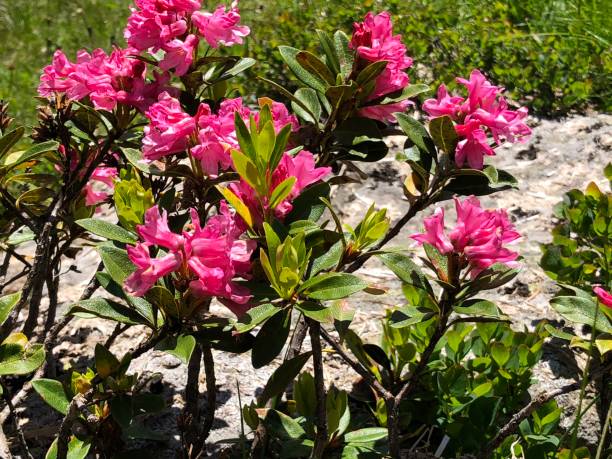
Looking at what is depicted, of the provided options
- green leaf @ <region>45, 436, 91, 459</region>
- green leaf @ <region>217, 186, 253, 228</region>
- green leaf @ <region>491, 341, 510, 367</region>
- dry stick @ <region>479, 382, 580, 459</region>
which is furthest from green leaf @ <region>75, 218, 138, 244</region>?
green leaf @ <region>491, 341, 510, 367</region>

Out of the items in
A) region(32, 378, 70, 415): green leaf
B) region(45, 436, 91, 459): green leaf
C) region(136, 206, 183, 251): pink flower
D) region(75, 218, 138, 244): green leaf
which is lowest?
region(45, 436, 91, 459): green leaf

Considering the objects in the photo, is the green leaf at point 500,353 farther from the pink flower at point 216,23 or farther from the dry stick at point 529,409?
the pink flower at point 216,23

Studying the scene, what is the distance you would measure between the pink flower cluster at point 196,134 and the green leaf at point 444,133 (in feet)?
1.28

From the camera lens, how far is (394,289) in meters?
2.62

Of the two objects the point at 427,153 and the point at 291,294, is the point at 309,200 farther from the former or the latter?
the point at 427,153

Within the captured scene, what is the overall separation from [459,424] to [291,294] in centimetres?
75

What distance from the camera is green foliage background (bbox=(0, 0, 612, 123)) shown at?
4.07 meters

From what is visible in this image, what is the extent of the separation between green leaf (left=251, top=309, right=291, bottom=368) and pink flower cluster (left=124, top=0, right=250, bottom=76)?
0.57 meters

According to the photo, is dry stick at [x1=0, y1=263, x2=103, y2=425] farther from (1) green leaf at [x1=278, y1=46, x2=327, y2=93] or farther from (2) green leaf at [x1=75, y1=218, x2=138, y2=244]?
(1) green leaf at [x1=278, y1=46, x2=327, y2=93]

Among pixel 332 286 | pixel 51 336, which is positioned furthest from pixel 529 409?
pixel 51 336

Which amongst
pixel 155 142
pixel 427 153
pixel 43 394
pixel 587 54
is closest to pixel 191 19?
pixel 155 142

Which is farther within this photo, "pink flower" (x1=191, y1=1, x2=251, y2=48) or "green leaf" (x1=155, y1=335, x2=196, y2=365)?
"pink flower" (x1=191, y1=1, x2=251, y2=48)

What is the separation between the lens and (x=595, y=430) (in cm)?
199

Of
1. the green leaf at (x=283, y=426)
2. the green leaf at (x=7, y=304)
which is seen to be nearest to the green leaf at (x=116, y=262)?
the green leaf at (x=7, y=304)
